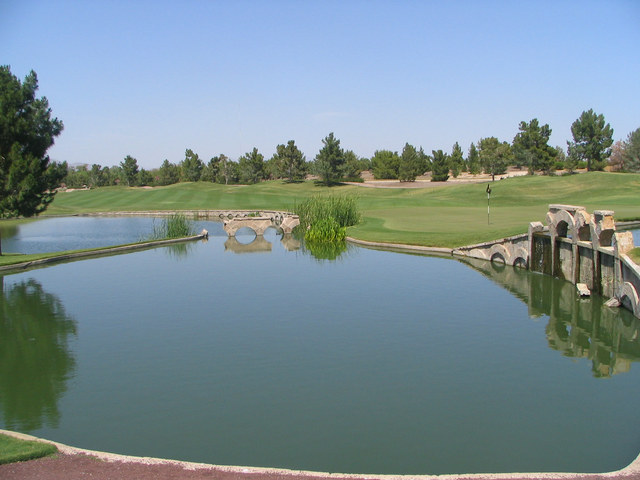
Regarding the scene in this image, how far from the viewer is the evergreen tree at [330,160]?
9081 cm

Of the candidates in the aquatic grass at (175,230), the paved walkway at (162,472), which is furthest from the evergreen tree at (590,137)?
the paved walkway at (162,472)

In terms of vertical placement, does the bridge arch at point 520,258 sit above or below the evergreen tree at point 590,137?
below

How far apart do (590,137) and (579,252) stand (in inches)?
2783

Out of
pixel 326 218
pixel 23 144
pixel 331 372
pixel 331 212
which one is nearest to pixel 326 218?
pixel 326 218

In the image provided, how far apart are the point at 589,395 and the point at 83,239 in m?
39.6

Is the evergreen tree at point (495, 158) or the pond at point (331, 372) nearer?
the pond at point (331, 372)

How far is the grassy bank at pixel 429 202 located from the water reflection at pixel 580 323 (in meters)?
6.52

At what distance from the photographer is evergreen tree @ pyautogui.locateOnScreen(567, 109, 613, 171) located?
8775cm

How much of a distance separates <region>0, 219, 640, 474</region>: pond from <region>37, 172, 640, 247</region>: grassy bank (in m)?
12.3

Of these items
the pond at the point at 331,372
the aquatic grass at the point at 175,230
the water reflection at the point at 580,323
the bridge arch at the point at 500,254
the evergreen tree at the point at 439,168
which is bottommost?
the water reflection at the point at 580,323

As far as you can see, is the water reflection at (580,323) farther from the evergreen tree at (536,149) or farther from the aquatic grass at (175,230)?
the evergreen tree at (536,149)

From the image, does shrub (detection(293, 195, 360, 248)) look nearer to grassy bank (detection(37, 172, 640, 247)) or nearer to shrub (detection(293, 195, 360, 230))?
shrub (detection(293, 195, 360, 230))

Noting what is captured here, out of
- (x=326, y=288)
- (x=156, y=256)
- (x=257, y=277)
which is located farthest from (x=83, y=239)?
(x=326, y=288)

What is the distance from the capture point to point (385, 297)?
74.4 ft
